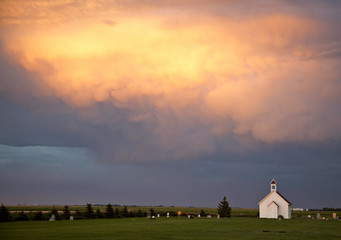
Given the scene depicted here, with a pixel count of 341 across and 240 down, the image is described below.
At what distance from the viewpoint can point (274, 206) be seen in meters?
99.5

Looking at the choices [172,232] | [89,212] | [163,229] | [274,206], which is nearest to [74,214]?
[89,212]

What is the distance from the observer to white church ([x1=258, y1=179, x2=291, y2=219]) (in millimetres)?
99438

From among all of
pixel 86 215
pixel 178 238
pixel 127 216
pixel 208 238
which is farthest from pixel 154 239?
pixel 127 216

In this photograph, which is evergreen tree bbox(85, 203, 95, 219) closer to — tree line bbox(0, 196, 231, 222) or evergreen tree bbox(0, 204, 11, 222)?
tree line bbox(0, 196, 231, 222)

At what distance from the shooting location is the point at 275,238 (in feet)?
140

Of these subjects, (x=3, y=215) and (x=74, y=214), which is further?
(x=74, y=214)

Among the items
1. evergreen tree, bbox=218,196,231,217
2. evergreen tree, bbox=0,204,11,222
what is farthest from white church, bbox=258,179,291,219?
evergreen tree, bbox=0,204,11,222

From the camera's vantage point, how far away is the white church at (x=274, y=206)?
326 feet

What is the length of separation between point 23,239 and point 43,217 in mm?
48030

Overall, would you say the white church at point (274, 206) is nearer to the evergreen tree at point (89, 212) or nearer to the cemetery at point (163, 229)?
the cemetery at point (163, 229)

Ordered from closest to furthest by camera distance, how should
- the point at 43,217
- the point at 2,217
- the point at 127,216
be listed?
the point at 2,217, the point at 43,217, the point at 127,216

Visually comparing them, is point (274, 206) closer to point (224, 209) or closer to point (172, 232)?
point (224, 209)

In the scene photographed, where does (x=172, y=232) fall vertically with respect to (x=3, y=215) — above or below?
below

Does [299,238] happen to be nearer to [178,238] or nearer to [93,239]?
[178,238]
